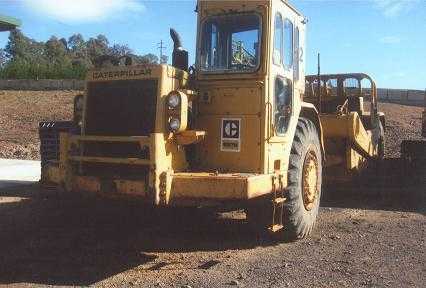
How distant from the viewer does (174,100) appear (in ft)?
→ 18.5

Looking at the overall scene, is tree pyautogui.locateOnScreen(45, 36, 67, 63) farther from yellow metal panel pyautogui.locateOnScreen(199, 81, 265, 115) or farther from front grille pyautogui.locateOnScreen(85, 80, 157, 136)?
yellow metal panel pyautogui.locateOnScreen(199, 81, 265, 115)

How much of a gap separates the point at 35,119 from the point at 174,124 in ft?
67.9

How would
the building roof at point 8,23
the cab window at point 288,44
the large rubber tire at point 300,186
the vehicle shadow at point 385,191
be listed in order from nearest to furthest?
the large rubber tire at point 300,186 < the cab window at point 288,44 < the vehicle shadow at point 385,191 < the building roof at point 8,23

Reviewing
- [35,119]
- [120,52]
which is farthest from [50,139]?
[35,119]

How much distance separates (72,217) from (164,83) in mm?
3218

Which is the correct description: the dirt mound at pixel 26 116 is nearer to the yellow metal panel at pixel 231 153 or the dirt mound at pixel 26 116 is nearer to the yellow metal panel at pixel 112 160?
the yellow metal panel at pixel 112 160

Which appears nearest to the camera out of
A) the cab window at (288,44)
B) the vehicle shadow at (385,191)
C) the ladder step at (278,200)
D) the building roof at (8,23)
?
the ladder step at (278,200)

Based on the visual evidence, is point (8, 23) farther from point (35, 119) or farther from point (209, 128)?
point (35, 119)

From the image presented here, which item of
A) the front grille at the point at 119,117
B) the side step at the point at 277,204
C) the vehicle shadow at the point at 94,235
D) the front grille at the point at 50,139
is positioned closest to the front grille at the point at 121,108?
the front grille at the point at 119,117

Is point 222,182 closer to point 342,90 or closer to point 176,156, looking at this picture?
point 176,156

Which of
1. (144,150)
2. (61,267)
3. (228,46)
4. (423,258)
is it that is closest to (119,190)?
(144,150)

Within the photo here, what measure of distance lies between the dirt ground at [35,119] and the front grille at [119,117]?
9.85 m

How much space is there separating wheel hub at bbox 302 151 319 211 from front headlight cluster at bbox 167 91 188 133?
208 centimetres

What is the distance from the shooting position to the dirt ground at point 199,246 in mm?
5344
